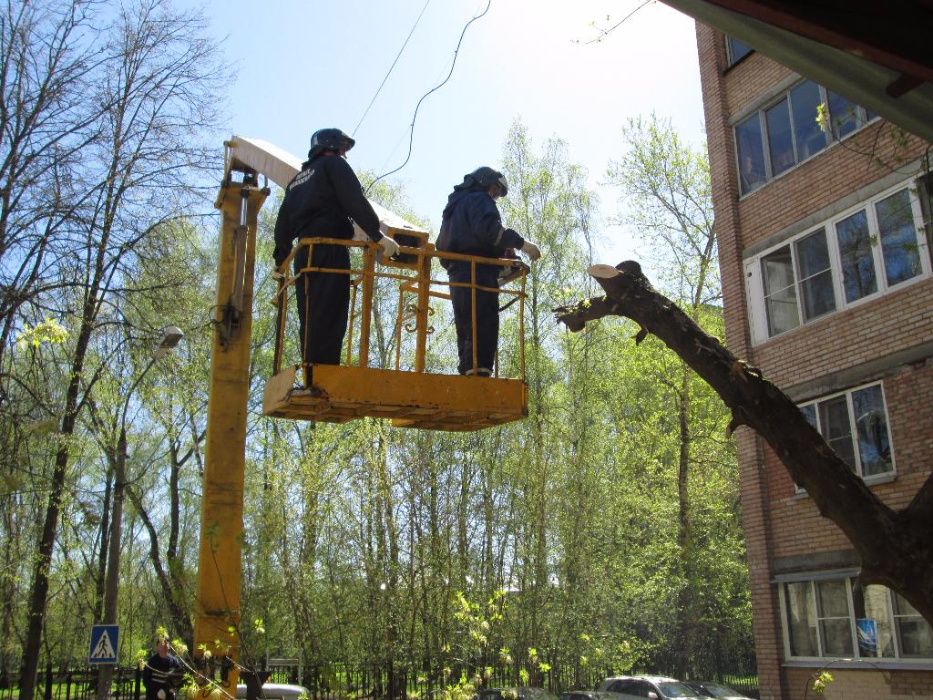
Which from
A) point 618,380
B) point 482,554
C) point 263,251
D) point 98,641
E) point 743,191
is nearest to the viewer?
point 98,641

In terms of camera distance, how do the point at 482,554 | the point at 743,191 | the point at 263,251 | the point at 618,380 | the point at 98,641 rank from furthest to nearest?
the point at 263,251 → the point at 618,380 → the point at 482,554 → the point at 743,191 → the point at 98,641

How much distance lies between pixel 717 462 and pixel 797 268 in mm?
14988

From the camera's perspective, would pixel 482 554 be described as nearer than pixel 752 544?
No

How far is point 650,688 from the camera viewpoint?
61.1 ft

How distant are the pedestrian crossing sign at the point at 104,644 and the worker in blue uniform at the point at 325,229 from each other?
10.2m

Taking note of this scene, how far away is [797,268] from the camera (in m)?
15.2

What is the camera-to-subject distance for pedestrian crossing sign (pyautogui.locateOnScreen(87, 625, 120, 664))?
1480 cm

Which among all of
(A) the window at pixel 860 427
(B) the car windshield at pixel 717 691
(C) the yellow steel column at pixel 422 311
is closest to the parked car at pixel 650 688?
(B) the car windshield at pixel 717 691

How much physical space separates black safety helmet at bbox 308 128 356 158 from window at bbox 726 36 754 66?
12373 mm

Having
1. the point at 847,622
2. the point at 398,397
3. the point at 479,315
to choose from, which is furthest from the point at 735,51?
the point at 398,397

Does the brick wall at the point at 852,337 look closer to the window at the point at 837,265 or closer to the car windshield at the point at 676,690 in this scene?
the window at the point at 837,265

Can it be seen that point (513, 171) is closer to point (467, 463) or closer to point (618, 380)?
point (618, 380)

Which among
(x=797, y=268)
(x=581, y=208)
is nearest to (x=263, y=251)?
(x=581, y=208)

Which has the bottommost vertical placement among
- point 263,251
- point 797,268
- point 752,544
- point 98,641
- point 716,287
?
point 98,641
